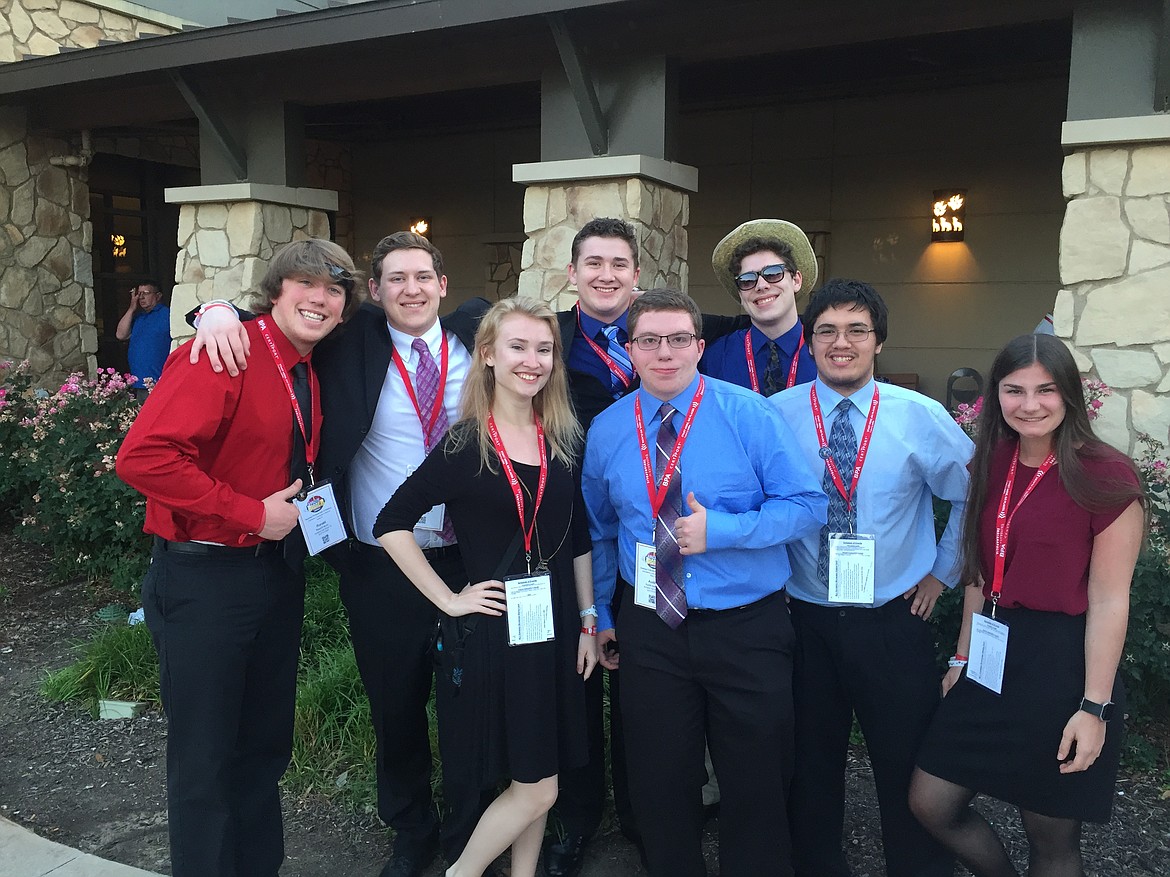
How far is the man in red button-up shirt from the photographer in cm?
236

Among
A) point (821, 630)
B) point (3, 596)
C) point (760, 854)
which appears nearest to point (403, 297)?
point (821, 630)

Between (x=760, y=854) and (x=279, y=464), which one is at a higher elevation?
(x=279, y=464)

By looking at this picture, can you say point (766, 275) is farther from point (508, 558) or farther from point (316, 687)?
point (316, 687)

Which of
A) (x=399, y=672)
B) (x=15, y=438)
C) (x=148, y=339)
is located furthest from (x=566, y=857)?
(x=148, y=339)

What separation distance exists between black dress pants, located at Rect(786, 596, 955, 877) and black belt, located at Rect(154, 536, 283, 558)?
1504 millimetres

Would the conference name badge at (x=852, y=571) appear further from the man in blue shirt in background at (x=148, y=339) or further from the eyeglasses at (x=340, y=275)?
the man in blue shirt in background at (x=148, y=339)

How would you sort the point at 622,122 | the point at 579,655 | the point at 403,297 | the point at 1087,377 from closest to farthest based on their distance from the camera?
the point at 579,655, the point at 403,297, the point at 1087,377, the point at 622,122

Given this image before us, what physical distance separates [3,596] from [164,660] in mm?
4243

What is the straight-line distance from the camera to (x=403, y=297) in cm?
281

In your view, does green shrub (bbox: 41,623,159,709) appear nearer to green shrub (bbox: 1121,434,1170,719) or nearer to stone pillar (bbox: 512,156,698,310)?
stone pillar (bbox: 512,156,698,310)

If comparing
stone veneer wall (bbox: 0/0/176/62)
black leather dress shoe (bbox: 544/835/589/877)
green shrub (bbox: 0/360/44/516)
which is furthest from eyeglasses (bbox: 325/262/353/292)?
stone veneer wall (bbox: 0/0/176/62)

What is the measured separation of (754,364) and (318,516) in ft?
4.81

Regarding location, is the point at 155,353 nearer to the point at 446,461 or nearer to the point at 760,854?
the point at 446,461

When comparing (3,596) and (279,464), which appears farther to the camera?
(3,596)
